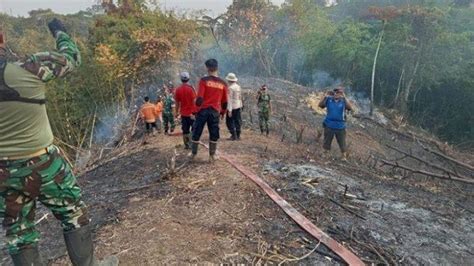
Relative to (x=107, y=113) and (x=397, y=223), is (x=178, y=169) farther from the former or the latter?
(x=107, y=113)

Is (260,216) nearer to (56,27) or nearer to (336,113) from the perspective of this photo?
(56,27)

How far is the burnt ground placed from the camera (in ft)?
12.2

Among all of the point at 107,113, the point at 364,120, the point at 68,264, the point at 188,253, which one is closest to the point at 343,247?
the point at 188,253

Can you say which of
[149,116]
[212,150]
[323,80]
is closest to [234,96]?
[212,150]

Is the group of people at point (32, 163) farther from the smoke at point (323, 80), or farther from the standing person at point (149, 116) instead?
the smoke at point (323, 80)

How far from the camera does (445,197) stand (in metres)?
6.28

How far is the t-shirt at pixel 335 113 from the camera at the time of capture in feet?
26.8

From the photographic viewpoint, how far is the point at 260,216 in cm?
433

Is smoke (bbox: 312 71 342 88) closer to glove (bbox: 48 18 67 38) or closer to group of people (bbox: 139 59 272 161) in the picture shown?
group of people (bbox: 139 59 272 161)

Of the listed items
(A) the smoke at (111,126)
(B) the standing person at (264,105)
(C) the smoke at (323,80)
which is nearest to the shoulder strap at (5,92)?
(B) the standing person at (264,105)

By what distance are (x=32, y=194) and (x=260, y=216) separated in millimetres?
2263

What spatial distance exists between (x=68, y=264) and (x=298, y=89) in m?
18.7

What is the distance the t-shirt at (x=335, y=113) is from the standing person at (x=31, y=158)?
6005mm

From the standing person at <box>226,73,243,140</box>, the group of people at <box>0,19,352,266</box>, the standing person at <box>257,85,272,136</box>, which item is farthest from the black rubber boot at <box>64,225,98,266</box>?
the standing person at <box>257,85,272,136</box>
